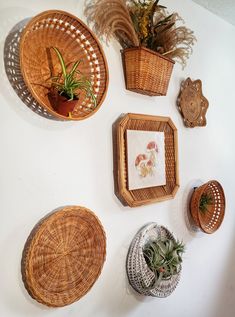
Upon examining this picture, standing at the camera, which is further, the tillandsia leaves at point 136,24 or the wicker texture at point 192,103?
the wicker texture at point 192,103

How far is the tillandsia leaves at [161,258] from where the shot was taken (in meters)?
1.32

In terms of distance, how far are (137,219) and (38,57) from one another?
0.82 m

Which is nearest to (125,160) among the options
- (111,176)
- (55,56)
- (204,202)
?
(111,176)

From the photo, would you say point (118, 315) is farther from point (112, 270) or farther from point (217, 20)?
point (217, 20)

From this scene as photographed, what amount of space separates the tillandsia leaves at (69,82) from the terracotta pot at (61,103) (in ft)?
0.05

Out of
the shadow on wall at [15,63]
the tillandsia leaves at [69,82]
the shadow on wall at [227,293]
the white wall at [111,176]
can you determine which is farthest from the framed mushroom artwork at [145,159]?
the shadow on wall at [227,293]

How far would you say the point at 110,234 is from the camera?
50.0 inches

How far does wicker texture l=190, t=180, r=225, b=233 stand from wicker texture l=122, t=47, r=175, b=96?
67 cm

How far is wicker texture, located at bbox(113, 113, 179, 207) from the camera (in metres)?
1.26

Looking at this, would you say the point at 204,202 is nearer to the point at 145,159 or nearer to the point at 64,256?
the point at 145,159

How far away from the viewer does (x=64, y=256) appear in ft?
3.44

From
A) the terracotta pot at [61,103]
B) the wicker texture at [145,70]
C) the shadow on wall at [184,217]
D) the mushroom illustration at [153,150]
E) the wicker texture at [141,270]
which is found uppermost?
the wicker texture at [145,70]

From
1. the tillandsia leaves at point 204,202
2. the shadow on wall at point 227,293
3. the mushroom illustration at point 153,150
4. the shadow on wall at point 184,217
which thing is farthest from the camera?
the shadow on wall at point 227,293

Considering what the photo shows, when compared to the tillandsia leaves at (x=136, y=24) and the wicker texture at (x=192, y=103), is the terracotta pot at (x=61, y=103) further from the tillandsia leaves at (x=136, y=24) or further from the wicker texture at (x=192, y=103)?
the wicker texture at (x=192, y=103)
